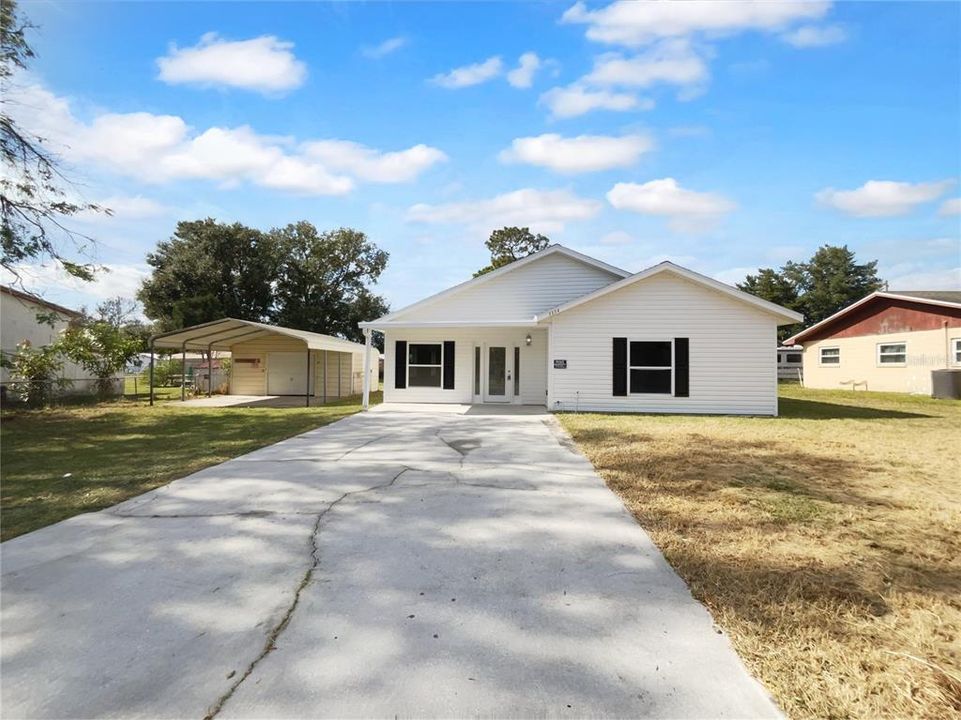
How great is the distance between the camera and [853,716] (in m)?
2.08

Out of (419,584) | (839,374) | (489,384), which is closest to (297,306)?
(489,384)

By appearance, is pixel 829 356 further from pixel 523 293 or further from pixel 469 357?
pixel 469 357

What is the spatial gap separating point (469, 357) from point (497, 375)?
109 centimetres

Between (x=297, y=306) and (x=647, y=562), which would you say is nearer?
(x=647, y=562)

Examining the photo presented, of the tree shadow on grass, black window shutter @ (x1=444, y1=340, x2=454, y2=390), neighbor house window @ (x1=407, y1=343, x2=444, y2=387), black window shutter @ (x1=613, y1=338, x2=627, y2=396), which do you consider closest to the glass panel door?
black window shutter @ (x1=444, y1=340, x2=454, y2=390)

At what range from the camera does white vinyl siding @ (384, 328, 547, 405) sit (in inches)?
642

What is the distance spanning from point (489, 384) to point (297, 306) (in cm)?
2451

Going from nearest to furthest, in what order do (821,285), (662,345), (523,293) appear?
(662,345) < (523,293) < (821,285)

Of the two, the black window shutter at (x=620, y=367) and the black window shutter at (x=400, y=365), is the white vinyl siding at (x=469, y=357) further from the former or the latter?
the black window shutter at (x=620, y=367)

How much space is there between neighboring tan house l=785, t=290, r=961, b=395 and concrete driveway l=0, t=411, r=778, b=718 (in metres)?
21.0

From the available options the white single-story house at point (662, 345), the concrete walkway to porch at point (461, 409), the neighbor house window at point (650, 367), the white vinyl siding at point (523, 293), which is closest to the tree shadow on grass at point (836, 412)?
the white single-story house at point (662, 345)

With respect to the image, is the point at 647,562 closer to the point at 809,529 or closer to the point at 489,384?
the point at 809,529

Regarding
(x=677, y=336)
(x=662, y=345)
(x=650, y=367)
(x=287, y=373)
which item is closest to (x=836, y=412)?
(x=677, y=336)

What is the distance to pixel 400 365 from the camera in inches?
659
